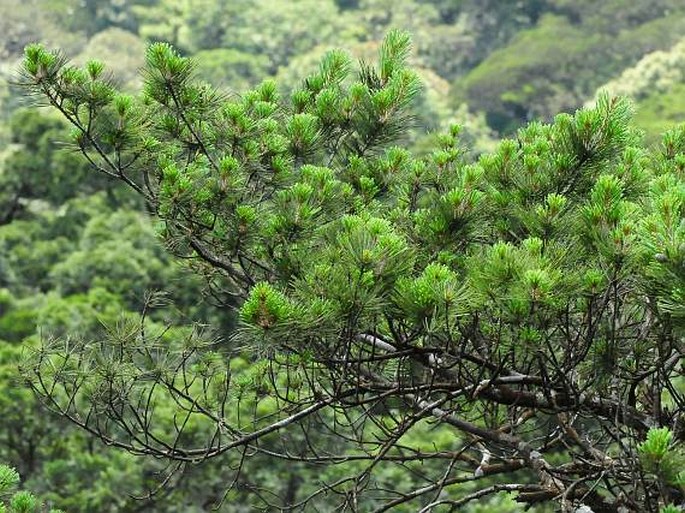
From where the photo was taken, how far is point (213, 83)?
467cm

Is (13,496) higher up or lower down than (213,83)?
lower down

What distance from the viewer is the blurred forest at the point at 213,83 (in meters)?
6.87

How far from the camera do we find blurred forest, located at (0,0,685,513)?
6871 mm

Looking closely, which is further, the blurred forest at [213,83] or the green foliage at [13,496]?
the blurred forest at [213,83]

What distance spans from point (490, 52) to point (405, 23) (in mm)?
2377

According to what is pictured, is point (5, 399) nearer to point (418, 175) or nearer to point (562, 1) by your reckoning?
point (418, 175)

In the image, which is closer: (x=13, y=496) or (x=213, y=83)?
(x=13, y=496)

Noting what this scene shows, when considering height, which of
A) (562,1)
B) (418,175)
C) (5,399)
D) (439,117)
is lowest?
(418,175)

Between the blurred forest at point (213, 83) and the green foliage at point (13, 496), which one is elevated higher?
the blurred forest at point (213, 83)

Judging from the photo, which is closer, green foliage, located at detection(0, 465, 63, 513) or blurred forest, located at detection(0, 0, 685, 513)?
green foliage, located at detection(0, 465, 63, 513)

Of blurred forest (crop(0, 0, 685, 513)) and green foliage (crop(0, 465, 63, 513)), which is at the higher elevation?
blurred forest (crop(0, 0, 685, 513))

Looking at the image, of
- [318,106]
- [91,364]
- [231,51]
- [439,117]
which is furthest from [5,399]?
[231,51]

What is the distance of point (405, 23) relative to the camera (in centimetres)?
2512

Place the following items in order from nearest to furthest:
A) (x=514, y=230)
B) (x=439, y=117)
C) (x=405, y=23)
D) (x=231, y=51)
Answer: (x=514, y=230) → (x=439, y=117) → (x=231, y=51) → (x=405, y=23)
